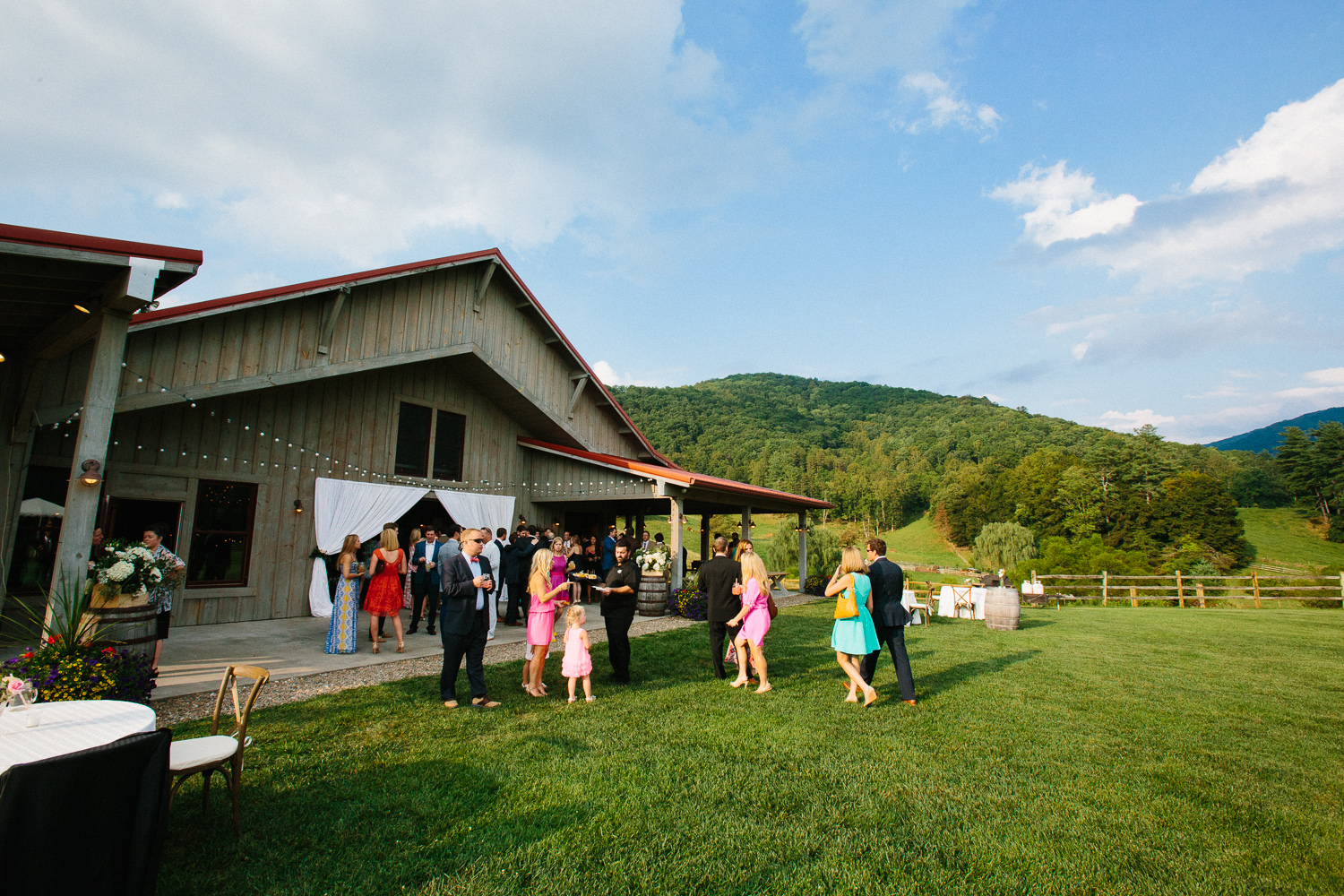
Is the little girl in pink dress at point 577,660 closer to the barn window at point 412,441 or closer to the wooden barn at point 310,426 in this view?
the wooden barn at point 310,426

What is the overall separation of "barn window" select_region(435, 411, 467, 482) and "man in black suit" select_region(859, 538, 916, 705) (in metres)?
9.47

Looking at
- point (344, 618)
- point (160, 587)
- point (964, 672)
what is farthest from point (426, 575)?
point (964, 672)

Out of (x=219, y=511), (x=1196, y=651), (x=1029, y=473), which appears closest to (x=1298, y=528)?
(x=1029, y=473)

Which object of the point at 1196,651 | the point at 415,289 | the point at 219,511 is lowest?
the point at 1196,651

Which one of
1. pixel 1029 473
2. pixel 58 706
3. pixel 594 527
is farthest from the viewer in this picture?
pixel 1029 473

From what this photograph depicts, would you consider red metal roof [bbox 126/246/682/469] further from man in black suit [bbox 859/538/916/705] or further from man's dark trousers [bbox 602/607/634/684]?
man in black suit [bbox 859/538/916/705]

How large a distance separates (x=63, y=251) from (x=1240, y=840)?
9.09 meters

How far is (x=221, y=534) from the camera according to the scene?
32.2ft

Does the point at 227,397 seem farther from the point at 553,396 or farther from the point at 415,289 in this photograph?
the point at 553,396

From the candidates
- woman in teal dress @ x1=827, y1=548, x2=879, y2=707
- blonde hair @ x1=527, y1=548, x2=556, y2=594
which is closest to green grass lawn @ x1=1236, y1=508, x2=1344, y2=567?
woman in teal dress @ x1=827, y1=548, x2=879, y2=707

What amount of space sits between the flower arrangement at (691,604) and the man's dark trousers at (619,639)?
18.7 feet

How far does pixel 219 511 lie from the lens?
32.3 feet

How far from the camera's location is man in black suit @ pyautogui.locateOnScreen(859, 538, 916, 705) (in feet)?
20.7

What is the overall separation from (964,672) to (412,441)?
10.7 metres
